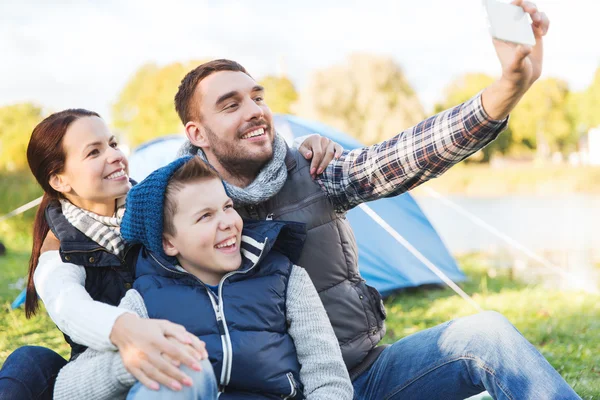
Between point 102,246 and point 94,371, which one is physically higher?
point 102,246

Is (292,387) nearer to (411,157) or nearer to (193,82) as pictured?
(411,157)

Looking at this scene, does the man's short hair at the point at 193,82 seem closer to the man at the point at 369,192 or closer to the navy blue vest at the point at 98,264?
the man at the point at 369,192

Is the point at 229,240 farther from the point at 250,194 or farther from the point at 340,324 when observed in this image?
the point at 340,324

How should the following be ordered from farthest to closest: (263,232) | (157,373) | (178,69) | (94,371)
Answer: (178,69)
(263,232)
(94,371)
(157,373)

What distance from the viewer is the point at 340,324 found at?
87.2 inches

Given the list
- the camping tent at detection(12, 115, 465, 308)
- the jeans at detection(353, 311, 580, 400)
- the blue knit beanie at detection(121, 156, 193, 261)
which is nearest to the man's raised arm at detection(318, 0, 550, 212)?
the jeans at detection(353, 311, 580, 400)

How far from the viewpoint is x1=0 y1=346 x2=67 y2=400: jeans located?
6.26 ft

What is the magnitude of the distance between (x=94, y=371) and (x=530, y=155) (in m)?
44.4

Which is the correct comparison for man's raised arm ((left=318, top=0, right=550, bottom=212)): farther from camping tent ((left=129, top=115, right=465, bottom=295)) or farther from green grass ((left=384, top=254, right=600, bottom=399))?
camping tent ((left=129, top=115, right=465, bottom=295))

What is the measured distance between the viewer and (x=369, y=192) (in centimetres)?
237

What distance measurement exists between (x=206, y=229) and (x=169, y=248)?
16 centimetres

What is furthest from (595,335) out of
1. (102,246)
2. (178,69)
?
(178,69)

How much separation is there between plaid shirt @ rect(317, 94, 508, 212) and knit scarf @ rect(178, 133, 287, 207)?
6.8 inches

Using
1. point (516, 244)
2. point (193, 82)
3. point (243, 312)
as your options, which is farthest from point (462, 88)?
point (243, 312)
